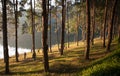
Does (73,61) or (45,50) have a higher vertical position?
(45,50)

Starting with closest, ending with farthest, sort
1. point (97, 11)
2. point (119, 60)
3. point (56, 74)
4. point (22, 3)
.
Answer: point (119, 60), point (56, 74), point (22, 3), point (97, 11)

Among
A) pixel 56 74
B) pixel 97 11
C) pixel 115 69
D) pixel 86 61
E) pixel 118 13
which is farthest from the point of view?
pixel 97 11

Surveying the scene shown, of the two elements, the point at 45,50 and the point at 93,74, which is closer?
the point at 93,74

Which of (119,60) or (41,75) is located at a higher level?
(119,60)

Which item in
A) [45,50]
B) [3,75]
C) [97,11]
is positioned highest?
[97,11]

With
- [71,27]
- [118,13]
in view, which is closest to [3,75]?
[118,13]

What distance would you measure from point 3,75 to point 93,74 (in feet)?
42.4

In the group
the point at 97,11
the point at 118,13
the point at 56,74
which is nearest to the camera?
the point at 56,74

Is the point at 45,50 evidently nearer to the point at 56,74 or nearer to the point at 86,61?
the point at 56,74

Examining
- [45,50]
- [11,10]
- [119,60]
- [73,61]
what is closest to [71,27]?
[11,10]

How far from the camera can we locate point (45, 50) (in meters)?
20.2

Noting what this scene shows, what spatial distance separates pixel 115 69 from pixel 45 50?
9835mm

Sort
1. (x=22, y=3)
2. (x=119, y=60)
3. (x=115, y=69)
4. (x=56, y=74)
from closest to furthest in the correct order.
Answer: (x=115, y=69) → (x=119, y=60) → (x=56, y=74) → (x=22, y=3)

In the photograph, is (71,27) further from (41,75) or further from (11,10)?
(41,75)
